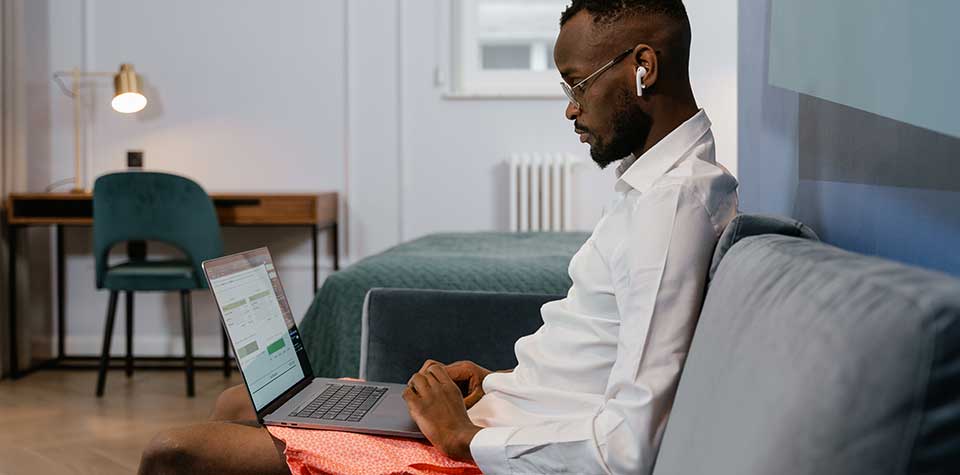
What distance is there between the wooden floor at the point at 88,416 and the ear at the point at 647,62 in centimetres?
192

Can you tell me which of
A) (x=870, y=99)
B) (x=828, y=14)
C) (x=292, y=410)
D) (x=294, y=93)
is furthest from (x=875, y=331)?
(x=294, y=93)

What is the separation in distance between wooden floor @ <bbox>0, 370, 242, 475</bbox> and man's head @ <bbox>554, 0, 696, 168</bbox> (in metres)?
1.85

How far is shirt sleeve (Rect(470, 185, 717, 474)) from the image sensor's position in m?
0.84

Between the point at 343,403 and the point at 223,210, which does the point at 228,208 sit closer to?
the point at 223,210

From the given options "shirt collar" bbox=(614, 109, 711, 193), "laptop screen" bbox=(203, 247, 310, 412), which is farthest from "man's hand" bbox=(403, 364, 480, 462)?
"shirt collar" bbox=(614, 109, 711, 193)

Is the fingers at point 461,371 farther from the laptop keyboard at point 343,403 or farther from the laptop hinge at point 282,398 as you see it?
the laptop hinge at point 282,398

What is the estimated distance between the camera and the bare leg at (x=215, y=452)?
1.16m

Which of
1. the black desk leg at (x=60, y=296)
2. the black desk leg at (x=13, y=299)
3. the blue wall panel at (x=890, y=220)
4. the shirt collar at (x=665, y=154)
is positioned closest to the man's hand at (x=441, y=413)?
the shirt collar at (x=665, y=154)

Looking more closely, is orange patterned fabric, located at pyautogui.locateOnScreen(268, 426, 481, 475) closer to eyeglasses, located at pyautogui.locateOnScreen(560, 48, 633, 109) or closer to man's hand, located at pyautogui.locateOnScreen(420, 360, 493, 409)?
man's hand, located at pyautogui.locateOnScreen(420, 360, 493, 409)

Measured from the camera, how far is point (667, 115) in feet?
3.46

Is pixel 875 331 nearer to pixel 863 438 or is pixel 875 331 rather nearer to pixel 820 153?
pixel 863 438

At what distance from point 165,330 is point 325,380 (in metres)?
2.94

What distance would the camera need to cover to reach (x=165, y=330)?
4.13 metres

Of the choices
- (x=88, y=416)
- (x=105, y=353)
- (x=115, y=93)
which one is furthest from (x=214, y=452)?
(x=115, y=93)
